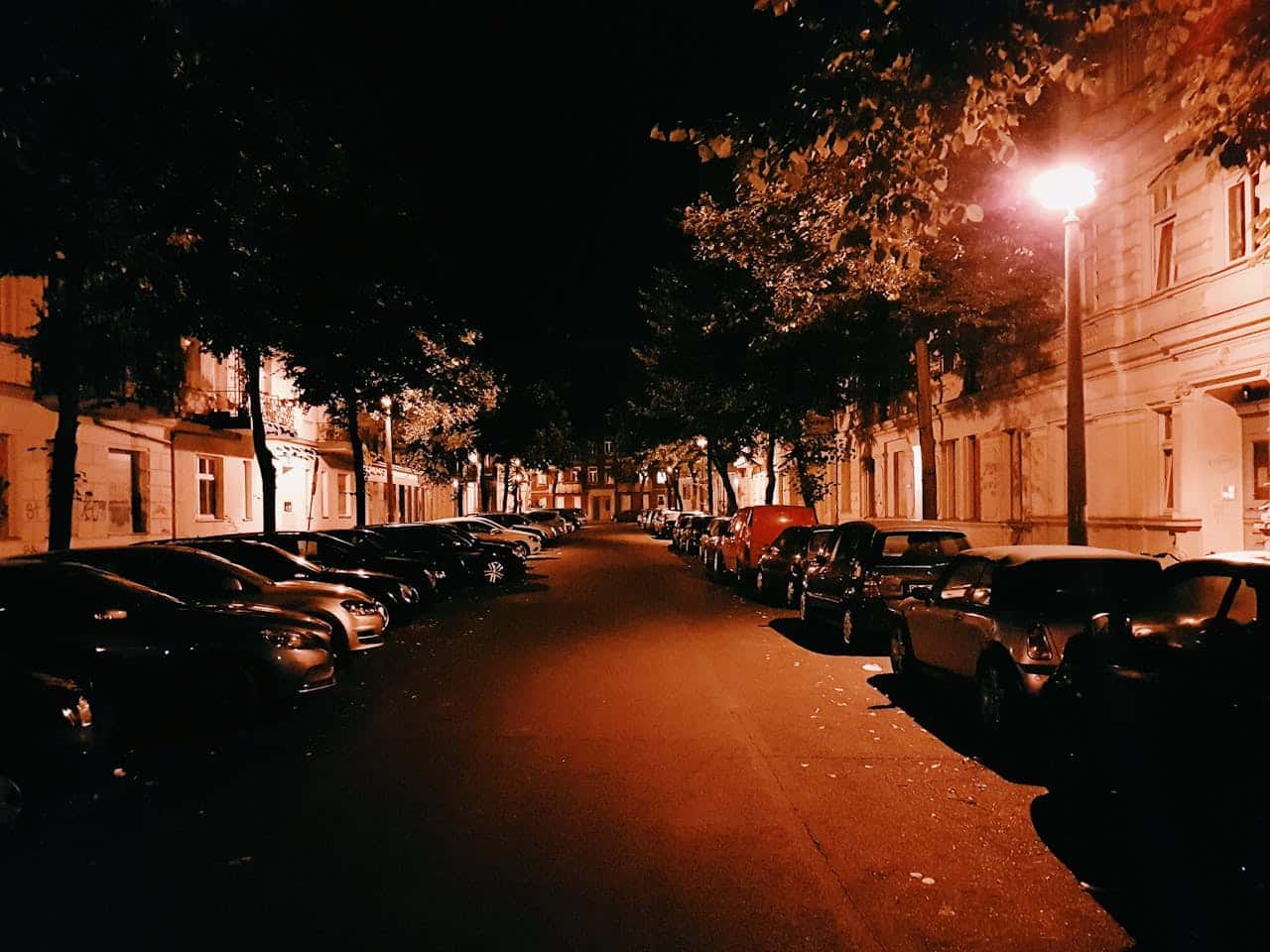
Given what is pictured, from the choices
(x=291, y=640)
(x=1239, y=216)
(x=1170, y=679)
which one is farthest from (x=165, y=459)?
(x=1170, y=679)

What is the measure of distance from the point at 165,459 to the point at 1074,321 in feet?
76.3

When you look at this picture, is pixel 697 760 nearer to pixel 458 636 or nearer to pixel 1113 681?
pixel 1113 681

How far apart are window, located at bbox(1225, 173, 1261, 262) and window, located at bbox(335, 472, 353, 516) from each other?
36.0m

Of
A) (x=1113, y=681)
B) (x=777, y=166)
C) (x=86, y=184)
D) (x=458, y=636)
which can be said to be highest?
(x=86, y=184)

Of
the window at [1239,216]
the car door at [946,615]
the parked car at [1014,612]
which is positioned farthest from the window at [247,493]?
the parked car at [1014,612]

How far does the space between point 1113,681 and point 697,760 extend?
309 cm

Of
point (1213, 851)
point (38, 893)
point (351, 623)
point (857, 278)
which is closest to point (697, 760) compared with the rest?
point (1213, 851)

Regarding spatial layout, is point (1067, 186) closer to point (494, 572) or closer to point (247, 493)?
point (494, 572)

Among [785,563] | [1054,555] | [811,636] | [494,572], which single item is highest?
[1054,555]

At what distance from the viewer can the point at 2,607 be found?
8078mm

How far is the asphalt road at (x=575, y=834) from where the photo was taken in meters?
4.66

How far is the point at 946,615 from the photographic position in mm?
9523

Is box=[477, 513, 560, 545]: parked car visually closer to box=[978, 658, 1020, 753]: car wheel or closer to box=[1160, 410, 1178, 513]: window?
box=[1160, 410, 1178, 513]: window

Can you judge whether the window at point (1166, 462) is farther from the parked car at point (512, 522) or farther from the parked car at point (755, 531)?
the parked car at point (512, 522)
